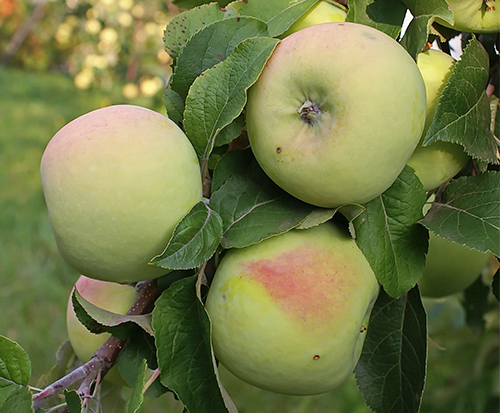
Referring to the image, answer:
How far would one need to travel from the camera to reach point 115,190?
554 mm

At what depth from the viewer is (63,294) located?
6.42ft

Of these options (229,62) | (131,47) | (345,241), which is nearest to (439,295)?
(345,241)

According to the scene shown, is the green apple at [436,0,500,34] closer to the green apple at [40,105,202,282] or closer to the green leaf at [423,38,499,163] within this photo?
the green leaf at [423,38,499,163]

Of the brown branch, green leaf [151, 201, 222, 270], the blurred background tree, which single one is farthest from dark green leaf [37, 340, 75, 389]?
the blurred background tree

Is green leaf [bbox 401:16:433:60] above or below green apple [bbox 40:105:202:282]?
above

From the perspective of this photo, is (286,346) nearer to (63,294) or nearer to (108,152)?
(108,152)

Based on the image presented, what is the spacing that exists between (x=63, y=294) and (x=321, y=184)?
164cm

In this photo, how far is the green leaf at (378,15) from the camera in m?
0.62

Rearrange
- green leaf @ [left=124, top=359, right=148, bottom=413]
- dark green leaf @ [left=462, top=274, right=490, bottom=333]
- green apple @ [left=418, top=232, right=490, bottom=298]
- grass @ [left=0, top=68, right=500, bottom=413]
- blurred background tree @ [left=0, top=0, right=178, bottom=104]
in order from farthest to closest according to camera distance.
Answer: blurred background tree @ [left=0, top=0, right=178, bottom=104] → grass @ [left=0, top=68, right=500, bottom=413] → dark green leaf @ [left=462, top=274, right=490, bottom=333] → green apple @ [left=418, top=232, right=490, bottom=298] → green leaf @ [left=124, top=359, right=148, bottom=413]

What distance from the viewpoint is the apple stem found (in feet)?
1.87

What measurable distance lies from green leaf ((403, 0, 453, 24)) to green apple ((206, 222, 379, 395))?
11.0 inches

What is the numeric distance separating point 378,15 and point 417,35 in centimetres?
6

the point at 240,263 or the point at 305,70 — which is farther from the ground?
the point at 305,70

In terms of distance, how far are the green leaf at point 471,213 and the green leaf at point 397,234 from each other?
25mm
